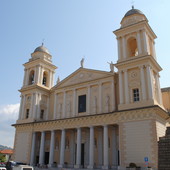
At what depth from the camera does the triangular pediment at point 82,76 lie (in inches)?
1100

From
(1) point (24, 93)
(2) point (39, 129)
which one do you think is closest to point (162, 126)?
(2) point (39, 129)

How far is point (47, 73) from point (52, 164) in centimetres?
1524

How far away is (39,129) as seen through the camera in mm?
30141

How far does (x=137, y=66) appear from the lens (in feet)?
76.8

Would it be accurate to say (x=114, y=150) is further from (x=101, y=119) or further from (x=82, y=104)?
(x=82, y=104)

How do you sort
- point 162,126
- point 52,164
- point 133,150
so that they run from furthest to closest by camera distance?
point 52,164, point 162,126, point 133,150

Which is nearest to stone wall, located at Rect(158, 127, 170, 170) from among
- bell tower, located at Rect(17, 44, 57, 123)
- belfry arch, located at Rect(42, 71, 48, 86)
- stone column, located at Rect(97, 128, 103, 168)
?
stone column, located at Rect(97, 128, 103, 168)

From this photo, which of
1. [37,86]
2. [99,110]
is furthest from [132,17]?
[37,86]

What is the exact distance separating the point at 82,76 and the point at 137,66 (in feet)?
29.2

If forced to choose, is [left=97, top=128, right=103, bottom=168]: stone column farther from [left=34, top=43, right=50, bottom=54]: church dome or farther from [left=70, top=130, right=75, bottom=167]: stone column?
[left=34, top=43, right=50, bottom=54]: church dome

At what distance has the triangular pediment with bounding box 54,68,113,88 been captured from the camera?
2794cm

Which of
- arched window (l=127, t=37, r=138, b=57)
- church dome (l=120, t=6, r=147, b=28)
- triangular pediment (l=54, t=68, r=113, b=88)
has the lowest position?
triangular pediment (l=54, t=68, r=113, b=88)

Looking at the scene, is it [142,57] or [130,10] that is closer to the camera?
[142,57]

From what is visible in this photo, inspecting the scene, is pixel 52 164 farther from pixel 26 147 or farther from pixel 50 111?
pixel 50 111
